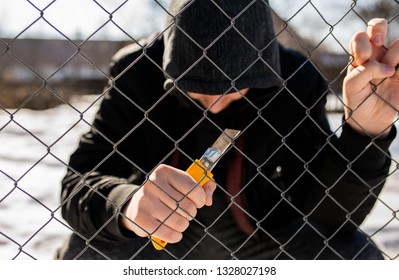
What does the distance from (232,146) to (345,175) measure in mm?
443

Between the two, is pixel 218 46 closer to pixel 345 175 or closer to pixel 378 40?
pixel 378 40

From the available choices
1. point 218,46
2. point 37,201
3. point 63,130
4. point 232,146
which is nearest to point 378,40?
point 218,46

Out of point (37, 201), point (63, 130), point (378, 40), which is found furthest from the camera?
point (63, 130)

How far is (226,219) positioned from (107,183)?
0.62m

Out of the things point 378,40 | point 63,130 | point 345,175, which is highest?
point 378,40

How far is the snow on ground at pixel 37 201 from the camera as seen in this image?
6.48 feet

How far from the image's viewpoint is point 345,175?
202cm

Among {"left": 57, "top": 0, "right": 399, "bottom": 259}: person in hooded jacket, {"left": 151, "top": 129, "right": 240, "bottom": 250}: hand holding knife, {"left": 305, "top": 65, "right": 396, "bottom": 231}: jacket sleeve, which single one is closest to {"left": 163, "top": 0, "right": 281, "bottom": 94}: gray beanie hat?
{"left": 57, "top": 0, "right": 399, "bottom": 259}: person in hooded jacket

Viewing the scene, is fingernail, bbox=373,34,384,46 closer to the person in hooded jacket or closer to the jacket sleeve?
the person in hooded jacket

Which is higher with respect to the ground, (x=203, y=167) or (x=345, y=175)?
(x=345, y=175)

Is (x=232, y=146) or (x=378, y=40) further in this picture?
(x=232, y=146)

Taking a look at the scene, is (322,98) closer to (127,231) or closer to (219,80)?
(219,80)

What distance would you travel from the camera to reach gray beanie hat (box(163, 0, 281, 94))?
1744 mm

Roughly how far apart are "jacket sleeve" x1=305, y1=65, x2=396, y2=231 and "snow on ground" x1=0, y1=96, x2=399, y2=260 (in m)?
0.12
